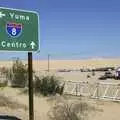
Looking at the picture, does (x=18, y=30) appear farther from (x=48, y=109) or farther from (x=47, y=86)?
(x=47, y=86)

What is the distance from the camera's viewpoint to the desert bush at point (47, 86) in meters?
28.0

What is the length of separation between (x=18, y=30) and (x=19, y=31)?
4cm

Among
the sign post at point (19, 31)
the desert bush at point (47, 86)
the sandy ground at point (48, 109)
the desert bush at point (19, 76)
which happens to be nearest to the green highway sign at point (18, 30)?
the sign post at point (19, 31)

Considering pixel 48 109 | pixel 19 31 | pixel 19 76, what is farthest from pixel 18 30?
pixel 19 76

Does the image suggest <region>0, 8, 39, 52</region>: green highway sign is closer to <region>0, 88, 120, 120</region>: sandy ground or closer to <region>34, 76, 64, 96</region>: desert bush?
<region>0, 88, 120, 120</region>: sandy ground

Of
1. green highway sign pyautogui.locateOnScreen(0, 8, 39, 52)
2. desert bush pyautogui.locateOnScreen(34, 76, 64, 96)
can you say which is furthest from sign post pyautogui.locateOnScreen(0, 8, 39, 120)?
desert bush pyautogui.locateOnScreen(34, 76, 64, 96)

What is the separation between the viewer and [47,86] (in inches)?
1122

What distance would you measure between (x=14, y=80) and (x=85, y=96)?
11305mm

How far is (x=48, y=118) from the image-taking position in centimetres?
1620

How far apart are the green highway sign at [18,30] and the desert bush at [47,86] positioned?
1822 cm

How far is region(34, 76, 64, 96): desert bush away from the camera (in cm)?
2799

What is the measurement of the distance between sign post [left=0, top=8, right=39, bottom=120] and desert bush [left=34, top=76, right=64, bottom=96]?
18204 millimetres

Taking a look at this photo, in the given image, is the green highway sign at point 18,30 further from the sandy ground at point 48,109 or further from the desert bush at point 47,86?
the desert bush at point 47,86

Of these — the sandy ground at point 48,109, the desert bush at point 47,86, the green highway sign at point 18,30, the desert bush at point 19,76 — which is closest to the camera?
the green highway sign at point 18,30
